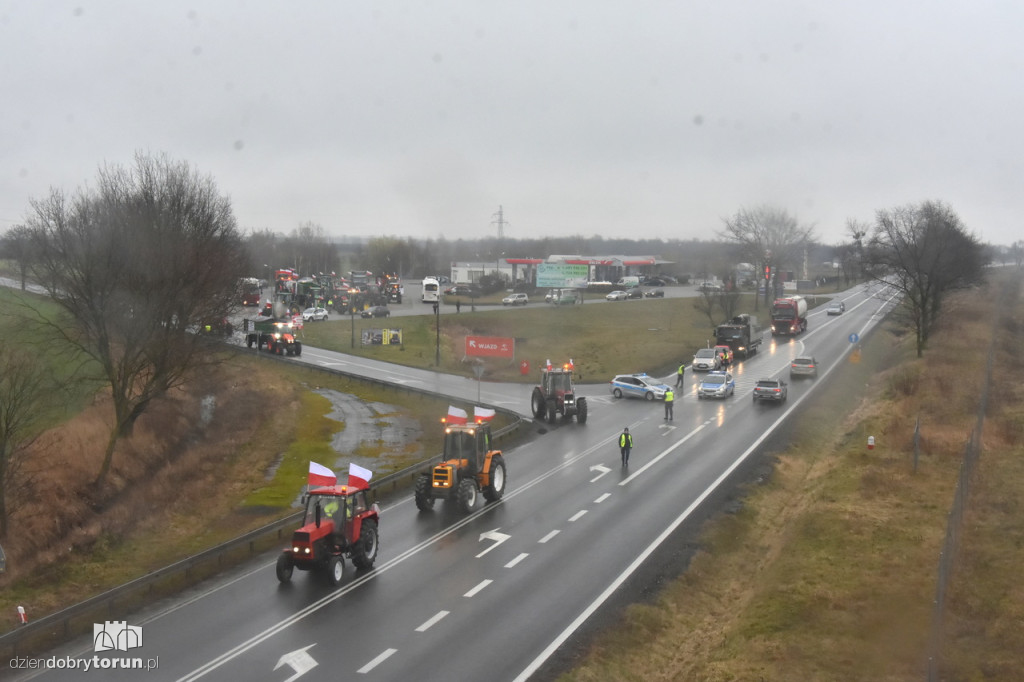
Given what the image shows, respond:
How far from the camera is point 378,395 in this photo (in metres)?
45.2

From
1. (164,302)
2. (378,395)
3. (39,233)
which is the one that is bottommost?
(378,395)

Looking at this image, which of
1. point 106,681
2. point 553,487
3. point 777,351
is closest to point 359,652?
point 106,681

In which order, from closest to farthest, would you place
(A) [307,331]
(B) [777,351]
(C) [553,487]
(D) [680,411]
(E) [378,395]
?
(C) [553,487] → (D) [680,411] → (E) [378,395] → (B) [777,351] → (A) [307,331]

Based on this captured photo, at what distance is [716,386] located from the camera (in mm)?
43375

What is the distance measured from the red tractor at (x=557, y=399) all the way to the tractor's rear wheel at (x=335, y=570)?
2009 centimetres

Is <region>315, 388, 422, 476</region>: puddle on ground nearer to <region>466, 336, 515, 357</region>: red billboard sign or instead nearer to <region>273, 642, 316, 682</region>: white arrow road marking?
<region>466, 336, 515, 357</region>: red billboard sign

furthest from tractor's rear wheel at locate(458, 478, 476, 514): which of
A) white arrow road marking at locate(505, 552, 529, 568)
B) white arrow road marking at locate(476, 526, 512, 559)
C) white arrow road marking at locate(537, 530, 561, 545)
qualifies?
white arrow road marking at locate(505, 552, 529, 568)

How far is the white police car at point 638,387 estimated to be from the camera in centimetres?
4325

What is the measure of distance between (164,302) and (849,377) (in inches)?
1498

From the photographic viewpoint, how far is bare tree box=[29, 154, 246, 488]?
32.1 meters

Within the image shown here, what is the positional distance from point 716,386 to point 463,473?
23443 millimetres

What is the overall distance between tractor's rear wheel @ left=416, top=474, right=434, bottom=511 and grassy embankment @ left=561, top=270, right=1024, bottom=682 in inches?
294

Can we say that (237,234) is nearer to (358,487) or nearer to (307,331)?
(307,331)

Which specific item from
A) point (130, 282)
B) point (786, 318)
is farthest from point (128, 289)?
point (786, 318)
